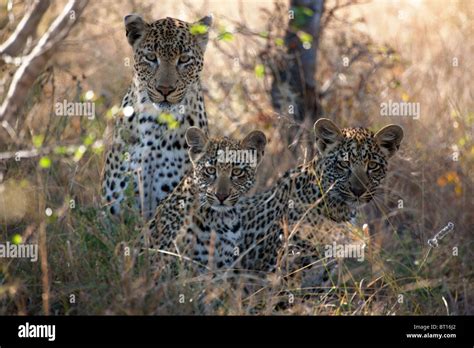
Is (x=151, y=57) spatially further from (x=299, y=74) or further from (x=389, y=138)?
(x=299, y=74)

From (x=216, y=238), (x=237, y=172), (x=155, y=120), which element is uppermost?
(x=155, y=120)

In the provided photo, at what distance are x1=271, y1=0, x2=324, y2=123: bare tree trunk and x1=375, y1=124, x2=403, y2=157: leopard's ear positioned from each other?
2.63 m

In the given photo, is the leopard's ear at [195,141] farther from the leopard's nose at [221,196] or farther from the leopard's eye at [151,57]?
the leopard's eye at [151,57]

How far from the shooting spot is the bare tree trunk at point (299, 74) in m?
10.7

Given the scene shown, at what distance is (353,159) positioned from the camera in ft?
25.9

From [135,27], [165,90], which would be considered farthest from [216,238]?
[135,27]

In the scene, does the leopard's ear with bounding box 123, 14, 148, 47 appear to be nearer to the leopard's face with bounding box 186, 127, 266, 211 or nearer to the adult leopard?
the adult leopard

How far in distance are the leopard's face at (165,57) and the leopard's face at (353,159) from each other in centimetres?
124

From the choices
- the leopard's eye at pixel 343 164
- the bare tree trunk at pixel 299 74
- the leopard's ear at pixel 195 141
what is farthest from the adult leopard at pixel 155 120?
the bare tree trunk at pixel 299 74

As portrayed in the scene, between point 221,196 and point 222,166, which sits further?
point 222,166

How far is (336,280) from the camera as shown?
322 inches

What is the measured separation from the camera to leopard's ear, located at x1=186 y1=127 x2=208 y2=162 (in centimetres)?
810

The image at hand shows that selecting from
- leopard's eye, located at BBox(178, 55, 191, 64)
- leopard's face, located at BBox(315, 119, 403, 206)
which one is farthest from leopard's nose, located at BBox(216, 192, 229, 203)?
leopard's eye, located at BBox(178, 55, 191, 64)

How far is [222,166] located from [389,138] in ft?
4.21
